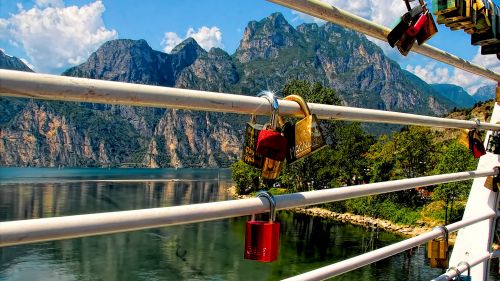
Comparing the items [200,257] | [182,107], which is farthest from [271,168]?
[200,257]

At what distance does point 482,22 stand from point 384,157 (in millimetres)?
38223

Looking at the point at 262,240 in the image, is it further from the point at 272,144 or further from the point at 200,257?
the point at 200,257

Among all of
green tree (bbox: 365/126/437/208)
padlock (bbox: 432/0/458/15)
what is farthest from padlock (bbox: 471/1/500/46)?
green tree (bbox: 365/126/437/208)

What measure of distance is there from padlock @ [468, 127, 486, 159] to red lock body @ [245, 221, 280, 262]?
1543mm

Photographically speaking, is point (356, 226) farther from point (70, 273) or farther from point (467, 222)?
point (467, 222)

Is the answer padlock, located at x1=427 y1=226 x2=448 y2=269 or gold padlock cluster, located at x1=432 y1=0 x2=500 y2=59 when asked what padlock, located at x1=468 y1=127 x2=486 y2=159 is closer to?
gold padlock cluster, located at x1=432 y1=0 x2=500 y2=59

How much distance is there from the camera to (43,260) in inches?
972

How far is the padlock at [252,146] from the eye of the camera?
1088 mm

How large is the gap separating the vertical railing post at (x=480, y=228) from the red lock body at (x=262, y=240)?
175cm

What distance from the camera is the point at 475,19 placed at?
6.12ft

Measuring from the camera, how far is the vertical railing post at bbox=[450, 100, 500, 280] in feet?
7.73

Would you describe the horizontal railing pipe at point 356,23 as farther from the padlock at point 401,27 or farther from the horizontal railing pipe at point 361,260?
the horizontal railing pipe at point 361,260

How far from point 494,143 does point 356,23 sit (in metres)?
1.42

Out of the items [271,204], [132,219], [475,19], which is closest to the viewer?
[132,219]
